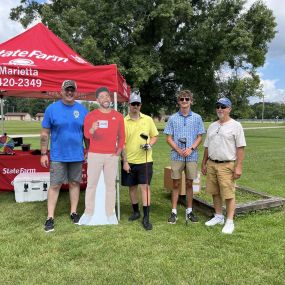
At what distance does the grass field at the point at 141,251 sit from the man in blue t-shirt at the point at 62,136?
0.61m

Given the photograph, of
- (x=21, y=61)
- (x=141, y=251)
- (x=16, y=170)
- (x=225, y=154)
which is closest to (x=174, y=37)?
(x=16, y=170)

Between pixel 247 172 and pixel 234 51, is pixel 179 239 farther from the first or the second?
pixel 234 51

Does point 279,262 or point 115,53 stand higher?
point 115,53

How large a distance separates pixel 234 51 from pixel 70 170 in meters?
22.1

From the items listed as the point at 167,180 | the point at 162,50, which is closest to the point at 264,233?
the point at 167,180

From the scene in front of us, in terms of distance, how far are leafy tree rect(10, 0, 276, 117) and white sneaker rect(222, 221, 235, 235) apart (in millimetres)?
19135

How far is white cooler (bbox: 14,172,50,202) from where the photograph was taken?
6895 millimetres

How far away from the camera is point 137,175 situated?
5551 mm

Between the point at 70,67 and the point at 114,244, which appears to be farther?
the point at 70,67

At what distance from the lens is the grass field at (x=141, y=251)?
12.5 ft

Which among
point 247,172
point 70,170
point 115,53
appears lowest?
point 247,172

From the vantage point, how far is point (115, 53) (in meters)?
25.1

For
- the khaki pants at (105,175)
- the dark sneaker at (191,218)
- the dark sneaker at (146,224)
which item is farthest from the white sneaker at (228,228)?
the khaki pants at (105,175)

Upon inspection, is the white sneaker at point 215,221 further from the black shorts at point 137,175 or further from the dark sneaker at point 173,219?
the black shorts at point 137,175
